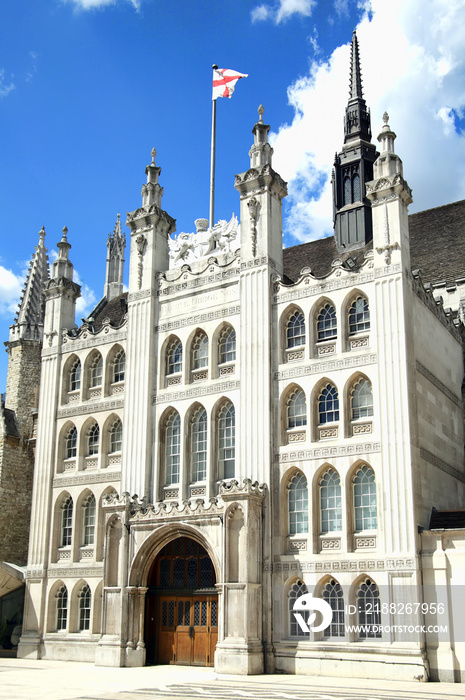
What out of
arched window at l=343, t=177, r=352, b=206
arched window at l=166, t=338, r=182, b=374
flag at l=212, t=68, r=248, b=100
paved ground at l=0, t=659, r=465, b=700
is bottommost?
paved ground at l=0, t=659, r=465, b=700

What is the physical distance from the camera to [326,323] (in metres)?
27.2

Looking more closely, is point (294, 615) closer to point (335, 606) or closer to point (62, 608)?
point (335, 606)

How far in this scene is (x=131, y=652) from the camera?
26734 millimetres

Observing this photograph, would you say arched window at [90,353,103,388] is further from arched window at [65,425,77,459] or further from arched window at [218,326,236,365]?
arched window at [218,326,236,365]

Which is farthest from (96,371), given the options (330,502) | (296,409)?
(330,502)

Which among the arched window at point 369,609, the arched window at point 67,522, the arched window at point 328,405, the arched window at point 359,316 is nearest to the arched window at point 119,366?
the arched window at point 67,522

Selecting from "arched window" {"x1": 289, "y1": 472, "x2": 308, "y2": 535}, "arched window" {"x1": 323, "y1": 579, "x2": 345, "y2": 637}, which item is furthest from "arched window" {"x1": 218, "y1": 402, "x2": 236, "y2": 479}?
"arched window" {"x1": 323, "y1": 579, "x2": 345, "y2": 637}

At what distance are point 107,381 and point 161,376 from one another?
3.04m

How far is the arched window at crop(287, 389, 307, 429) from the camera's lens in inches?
1056

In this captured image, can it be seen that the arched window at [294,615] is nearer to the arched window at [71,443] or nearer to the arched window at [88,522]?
the arched window at [88,522]

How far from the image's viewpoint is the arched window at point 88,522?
1234 inches

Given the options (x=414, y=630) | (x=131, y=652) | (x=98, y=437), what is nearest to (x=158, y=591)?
(x=131, y=652)

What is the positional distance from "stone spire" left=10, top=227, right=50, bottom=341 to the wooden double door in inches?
817

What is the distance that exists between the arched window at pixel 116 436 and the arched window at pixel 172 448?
2587 mm
